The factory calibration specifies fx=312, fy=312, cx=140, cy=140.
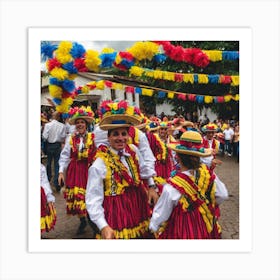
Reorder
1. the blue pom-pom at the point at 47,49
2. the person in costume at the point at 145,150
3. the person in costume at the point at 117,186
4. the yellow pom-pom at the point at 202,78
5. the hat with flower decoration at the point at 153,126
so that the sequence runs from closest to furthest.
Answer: the person in costume at the point at 117,186, the person in costume at the point at 145,150, the blue pom-pom at the point at 47,49, the yellow pom-pom at the point at 202,78, the hat with flower decoration at the point at 153,126

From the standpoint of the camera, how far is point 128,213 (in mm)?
2426

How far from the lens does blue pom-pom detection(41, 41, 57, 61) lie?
2944 mm

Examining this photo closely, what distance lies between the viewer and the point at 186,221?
229 centimetres

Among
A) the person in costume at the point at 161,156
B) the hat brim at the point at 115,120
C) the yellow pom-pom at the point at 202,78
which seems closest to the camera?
the hat brim at the point at 115,120

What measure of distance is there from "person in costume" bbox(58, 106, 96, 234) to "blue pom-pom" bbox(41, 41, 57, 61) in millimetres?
1044

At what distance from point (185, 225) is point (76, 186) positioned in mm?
1974

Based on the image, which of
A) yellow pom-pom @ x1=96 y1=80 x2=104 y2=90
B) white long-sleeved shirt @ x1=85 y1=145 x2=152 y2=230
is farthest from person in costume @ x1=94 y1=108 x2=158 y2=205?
yellow pom-pom @ x1=96 y1=80 x2=104 y2=90

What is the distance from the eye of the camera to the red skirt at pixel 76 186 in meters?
3.83

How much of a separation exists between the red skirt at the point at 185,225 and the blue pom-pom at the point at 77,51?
1751 mm

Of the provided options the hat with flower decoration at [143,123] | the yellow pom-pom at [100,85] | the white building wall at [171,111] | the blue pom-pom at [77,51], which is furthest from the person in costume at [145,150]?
the white building wall at [171,111]

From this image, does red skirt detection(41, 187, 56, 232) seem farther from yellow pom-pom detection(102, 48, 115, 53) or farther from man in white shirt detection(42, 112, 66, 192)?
man in white shirt detection(42, 112, 66, 192)

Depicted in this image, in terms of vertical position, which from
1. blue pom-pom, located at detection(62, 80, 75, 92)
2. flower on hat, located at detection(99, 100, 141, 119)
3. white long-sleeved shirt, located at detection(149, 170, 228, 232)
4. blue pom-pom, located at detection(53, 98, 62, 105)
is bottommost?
white long-sleeved shirt, located at detection(149, 170, 228, 232)

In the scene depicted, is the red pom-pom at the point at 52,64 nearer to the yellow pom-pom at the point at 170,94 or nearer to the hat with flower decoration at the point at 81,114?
the hat with flower decoration at the point at 81,114
